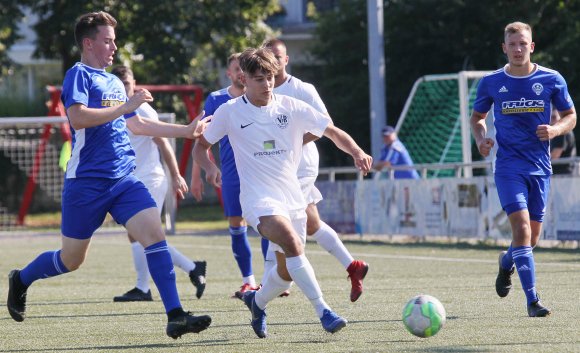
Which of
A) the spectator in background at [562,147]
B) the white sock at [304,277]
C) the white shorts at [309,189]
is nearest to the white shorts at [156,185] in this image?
the white shorts at [309,189]

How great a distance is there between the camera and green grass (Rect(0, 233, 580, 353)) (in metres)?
7.28

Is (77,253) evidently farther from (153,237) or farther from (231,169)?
(231,169)

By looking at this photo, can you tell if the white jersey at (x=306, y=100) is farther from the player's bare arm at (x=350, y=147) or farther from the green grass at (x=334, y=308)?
the player's bare arm at (x=350, y=147)

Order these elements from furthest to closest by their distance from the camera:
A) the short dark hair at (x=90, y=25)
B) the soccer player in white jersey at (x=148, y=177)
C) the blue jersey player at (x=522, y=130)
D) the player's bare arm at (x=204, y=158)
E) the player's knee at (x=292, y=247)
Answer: the soccer player in white jersey at (x=148, y=177), the blue jersey player at (x=522, y=130), the player's bare arm at (x=204, y=158), the short dark hair at (x=90, y=25), the player's knee at (x=292, y=247)

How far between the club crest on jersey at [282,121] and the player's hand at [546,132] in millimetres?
2066

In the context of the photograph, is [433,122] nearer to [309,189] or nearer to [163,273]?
[309,189]

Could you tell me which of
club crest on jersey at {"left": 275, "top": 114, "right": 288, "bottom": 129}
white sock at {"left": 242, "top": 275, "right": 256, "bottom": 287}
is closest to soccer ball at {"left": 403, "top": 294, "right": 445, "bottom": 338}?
club crest on jersey at {"left": 275, "top": 114, "right": 288, "bottom": 129}

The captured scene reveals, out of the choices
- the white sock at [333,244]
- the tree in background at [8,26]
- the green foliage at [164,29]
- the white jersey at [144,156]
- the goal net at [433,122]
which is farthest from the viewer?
the green foliage at [164,29]

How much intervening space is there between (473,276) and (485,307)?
315 centimetres

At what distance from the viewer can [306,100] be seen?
9.79 meters

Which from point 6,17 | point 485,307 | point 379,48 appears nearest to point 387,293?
point 485,307

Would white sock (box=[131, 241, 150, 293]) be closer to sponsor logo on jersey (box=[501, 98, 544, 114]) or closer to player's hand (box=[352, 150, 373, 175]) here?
player's hand (box=[352, 150, 373, 175])

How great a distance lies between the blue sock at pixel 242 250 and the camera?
1086 cm

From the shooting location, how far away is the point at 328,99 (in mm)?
32969
